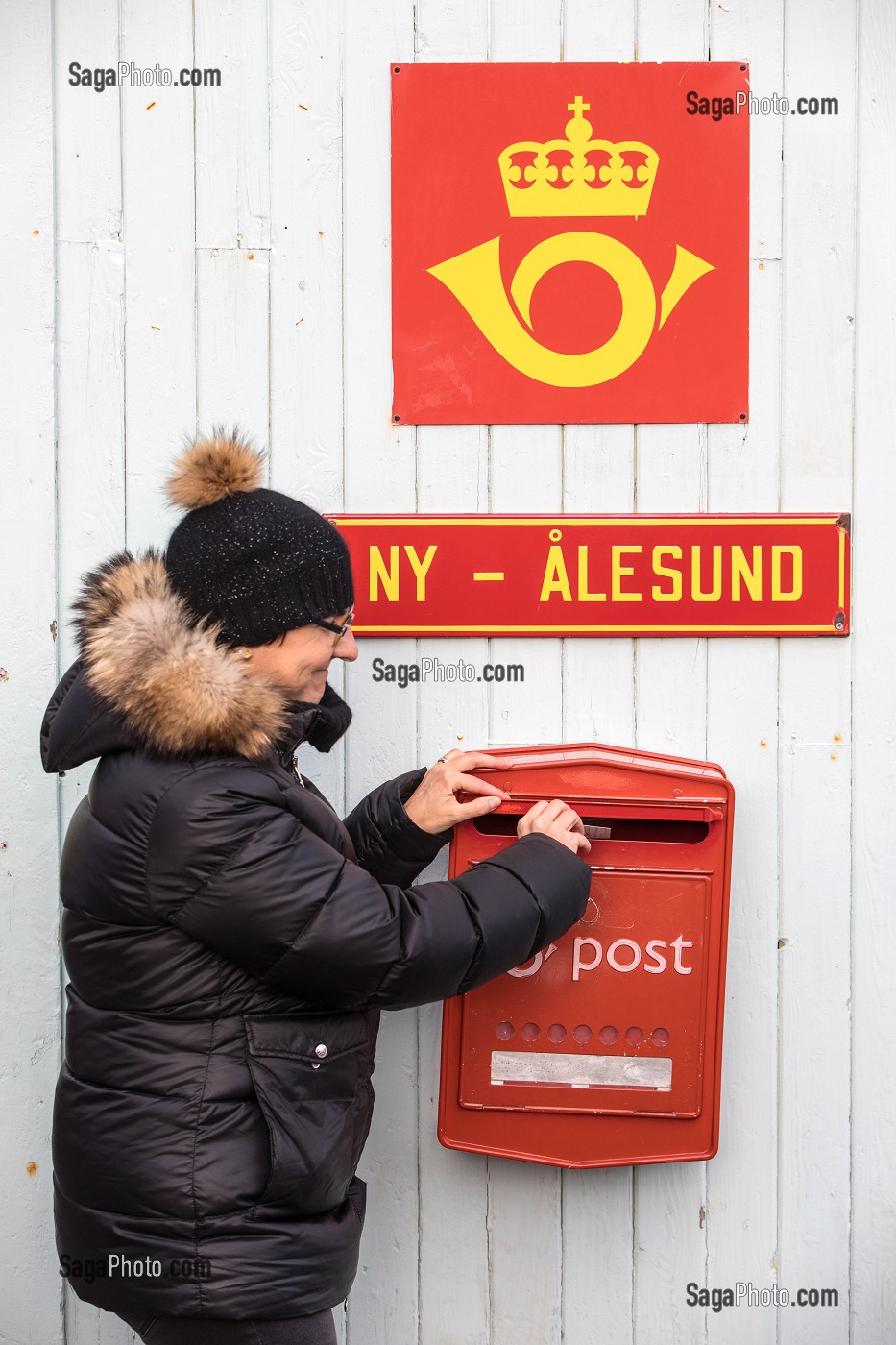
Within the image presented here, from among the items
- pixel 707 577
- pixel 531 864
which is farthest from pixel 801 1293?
pixel 707 577

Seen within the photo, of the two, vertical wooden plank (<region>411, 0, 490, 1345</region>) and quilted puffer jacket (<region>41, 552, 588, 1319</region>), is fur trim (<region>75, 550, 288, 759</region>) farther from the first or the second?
vertical wooden plank (<region>411, 0, 490, 1345</region>)

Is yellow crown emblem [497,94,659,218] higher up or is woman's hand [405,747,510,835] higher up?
yellow crown emblem [497,94,659,218]

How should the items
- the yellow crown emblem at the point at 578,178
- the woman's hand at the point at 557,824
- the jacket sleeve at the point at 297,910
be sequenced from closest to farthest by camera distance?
the jacket sleeve at the point at 297,910
the woman's hand at the point at 557,824
the yellow crown emblem at the point at 578,178

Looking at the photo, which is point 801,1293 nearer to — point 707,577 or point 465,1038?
Result: point 465,1038

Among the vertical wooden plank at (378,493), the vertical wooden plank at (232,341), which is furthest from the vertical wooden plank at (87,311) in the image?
the vertical wooden plank at (378,493)

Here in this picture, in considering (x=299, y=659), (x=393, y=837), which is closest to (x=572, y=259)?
(x=299, y=659)

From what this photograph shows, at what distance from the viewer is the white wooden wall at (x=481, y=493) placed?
2.00m

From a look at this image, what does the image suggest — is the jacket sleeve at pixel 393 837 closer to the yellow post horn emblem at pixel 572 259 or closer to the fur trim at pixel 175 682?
the fur trim at pixel 175 682

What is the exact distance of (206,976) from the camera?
4.75ft

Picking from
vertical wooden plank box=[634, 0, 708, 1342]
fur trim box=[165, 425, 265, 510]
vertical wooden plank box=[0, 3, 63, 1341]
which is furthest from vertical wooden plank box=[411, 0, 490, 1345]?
vertical wooden plank box=[0, 3, 63, 1341]

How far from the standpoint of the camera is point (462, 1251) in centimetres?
206

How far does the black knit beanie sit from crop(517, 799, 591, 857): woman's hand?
47cm

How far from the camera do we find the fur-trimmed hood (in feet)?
4.71

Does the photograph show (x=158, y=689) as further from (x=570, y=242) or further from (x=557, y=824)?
(x=570, y=242)
